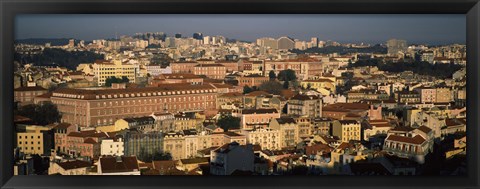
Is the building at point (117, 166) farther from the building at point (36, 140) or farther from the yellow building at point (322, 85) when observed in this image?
the yellow building at point (322, 85)

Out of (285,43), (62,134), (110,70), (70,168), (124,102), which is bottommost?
(70,168)

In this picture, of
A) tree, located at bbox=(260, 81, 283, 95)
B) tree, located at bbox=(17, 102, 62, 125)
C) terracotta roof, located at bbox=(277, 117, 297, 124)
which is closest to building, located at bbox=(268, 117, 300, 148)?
terracotta roof, located at bbox=(277, 117, 297, 124)

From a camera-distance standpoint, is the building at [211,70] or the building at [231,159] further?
the building at [211,70]

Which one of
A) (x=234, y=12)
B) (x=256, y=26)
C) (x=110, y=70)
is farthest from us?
(x=110, y=70)

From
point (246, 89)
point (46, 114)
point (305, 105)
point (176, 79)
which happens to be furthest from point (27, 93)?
point (305, 105)

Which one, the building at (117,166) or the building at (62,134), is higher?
the building at (62,134)

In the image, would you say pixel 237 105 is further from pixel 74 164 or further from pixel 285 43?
pixel 74 164

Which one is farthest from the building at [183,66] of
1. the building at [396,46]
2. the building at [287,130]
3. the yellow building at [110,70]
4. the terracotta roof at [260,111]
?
the building at [396,46]

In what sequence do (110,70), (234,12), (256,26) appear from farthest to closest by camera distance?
(110,70)
(256,26)
(234,12)
